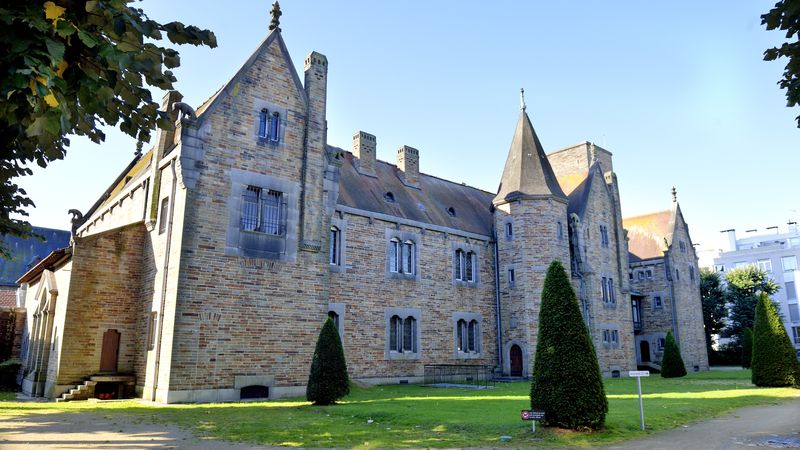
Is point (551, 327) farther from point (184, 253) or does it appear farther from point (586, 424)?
point (184, 253)

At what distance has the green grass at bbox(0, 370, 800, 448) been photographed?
10688mm

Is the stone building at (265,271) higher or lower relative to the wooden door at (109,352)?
higher

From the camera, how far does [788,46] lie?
26.8ft

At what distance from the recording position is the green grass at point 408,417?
10.7 metres

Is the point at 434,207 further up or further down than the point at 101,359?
further up

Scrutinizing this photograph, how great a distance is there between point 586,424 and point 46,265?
885 inches

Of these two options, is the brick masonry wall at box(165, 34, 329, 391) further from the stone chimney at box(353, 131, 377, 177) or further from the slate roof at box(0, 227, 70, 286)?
the slate roof at box(0, 227, 70, 286)

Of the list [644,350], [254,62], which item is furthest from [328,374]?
[644,350]

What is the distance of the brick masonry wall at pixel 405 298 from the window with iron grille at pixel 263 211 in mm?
4391

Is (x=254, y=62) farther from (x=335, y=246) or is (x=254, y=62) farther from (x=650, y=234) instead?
(x=650, y=234)

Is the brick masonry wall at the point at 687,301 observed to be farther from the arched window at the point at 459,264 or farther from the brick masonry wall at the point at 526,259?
the arched window at the point at 459,264

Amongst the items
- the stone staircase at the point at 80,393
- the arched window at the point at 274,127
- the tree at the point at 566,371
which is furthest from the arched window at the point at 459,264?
the tree at the point at 566,371

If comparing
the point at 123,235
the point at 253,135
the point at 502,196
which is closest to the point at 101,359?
the point at 123,235

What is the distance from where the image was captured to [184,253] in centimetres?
1816
